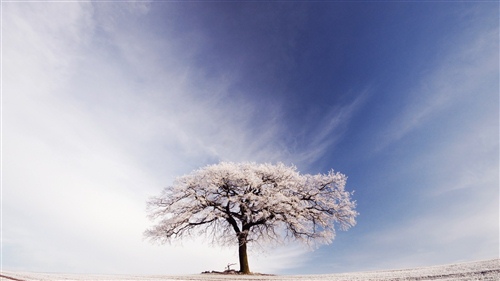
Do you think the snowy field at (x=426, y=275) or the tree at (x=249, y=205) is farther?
the tree at (x=249, y=205)

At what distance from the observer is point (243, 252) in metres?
27.6

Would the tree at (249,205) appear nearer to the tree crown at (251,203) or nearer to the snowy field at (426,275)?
the tree crown at (251,203)

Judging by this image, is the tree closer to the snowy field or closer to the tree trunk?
the tree trunk

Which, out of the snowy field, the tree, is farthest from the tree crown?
the snowy field

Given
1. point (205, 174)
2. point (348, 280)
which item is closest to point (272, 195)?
point (205, 174)

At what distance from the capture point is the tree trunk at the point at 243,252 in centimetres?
2678

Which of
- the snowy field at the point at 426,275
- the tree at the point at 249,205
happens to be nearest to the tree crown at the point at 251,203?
the tree at the point at 249,205

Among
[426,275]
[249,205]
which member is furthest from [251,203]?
[426,275]

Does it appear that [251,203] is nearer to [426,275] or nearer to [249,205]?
[249,205]

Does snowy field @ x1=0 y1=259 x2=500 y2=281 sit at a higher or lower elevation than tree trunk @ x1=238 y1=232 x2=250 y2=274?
lower

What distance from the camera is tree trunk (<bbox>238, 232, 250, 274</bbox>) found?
87.9ft

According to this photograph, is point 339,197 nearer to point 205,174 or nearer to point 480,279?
point 205,174

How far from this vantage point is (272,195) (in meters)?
28.8

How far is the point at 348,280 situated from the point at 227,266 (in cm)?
1682
